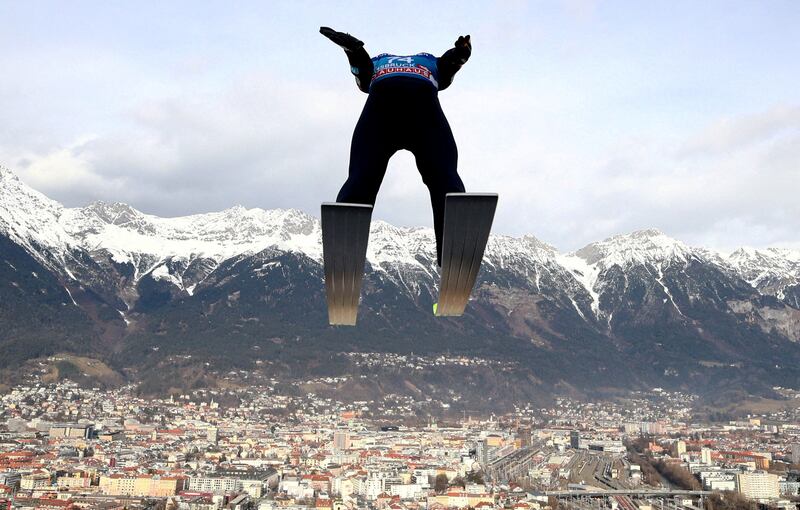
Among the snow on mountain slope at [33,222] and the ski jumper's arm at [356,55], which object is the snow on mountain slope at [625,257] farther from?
the ski jumper's arm at [356,55]

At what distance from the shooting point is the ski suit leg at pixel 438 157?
13.3 feet

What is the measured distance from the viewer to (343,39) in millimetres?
3883

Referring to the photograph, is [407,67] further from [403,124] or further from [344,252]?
[344,252]

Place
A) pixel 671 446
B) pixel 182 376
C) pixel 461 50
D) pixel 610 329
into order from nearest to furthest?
pixel 461 50
pixel 671 446
pixel 182 376
pixel 610 329

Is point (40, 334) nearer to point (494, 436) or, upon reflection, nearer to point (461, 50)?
point (494, 436)

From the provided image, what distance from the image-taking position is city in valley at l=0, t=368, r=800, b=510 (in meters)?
51.2

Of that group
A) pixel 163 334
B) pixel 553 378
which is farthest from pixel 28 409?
pixel 553 378

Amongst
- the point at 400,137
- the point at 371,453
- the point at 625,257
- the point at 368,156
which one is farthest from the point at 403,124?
the point at 625,257

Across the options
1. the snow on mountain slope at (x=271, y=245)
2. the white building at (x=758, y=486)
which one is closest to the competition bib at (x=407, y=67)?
the white building at (x=758, y=486)

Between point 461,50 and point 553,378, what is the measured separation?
12461cm

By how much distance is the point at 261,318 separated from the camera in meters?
125

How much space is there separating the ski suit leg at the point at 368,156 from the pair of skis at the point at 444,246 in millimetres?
278

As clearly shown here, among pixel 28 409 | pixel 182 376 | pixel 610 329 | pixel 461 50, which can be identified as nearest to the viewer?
pixel 461 50

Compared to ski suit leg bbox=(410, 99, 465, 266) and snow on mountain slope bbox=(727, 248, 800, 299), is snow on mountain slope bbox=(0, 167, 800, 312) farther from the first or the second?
ski suit leg bbox=(410, 99, 465, 266)
